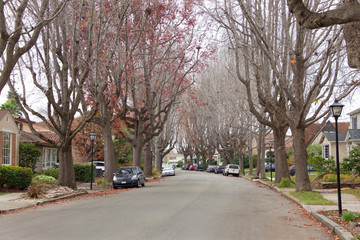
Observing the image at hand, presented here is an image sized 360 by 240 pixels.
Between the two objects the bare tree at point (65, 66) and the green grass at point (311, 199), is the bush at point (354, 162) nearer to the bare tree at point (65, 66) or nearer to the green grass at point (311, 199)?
the green grass at point (311, 199)

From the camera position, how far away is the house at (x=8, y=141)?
2530cm

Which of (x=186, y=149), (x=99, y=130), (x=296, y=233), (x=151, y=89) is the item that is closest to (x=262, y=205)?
(x=296, y=233)

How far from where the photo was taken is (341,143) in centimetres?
4197

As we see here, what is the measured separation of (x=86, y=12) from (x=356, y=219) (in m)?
15.7

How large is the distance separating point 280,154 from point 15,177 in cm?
1612

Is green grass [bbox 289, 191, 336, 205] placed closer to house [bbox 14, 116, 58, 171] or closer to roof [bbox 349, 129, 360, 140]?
roof [bbox 349, 129, 360, 140]

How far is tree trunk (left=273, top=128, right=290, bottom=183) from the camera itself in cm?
2451

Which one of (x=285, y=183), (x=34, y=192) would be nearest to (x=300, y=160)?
(x=285, y=183)

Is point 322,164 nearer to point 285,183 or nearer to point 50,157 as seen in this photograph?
point 285,183

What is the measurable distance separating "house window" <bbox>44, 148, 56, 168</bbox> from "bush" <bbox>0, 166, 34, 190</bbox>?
45.7 ft

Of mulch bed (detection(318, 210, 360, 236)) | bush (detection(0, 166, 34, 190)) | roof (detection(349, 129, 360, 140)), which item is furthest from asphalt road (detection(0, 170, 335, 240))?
roof (detection(349, 129, 360, 140))

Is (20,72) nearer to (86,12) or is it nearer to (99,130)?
(86,12)

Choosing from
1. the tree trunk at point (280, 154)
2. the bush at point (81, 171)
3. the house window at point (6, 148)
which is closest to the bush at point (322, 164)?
the tree trunk at point (280, 154)

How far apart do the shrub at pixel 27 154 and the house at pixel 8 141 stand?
1.14m
